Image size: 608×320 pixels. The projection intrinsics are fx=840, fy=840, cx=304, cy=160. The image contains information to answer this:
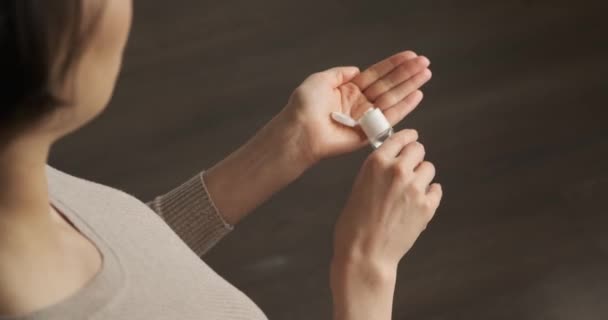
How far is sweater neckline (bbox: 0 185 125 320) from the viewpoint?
59 centimetres

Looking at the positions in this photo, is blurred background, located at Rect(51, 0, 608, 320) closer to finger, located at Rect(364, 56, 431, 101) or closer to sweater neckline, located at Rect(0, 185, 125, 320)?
finger, located at Rect(364, 56, 431, 101)

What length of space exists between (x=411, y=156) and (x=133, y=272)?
39 cm

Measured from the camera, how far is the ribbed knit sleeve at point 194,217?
3.34 ft

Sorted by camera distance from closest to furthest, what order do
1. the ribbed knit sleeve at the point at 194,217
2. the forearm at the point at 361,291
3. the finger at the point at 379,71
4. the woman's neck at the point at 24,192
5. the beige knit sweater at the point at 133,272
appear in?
the woman's neck at the point at 24,192 < the beige knit sweater at the point at 133,272 < the forearm at the point at 361,291 < the ribbed knit sleeve at the point at 194,217 < the finger at the point at 379,71

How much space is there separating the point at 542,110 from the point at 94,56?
1489 mm

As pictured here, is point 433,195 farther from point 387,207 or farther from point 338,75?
point 338,75

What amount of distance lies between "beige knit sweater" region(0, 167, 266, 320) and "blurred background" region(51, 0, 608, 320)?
0.78 meters

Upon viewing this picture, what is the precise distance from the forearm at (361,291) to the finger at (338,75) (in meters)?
0.29

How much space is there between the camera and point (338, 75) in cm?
111

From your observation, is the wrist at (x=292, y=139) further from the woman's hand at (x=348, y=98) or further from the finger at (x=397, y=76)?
the finger at (x=397, y=76)

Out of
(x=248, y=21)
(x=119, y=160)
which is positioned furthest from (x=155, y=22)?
(x=119, y=160)

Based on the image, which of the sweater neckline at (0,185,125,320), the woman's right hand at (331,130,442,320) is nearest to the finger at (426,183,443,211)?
the woman's right hand at (331,130,442,320)

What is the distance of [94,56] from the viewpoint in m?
0.46

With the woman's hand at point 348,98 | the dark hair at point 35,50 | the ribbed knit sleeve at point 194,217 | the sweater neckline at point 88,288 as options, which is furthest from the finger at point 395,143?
the dark hair at point 35,50
